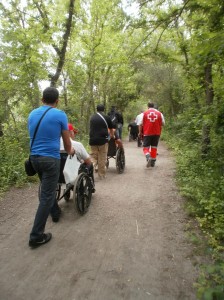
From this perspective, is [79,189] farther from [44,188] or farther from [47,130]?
[47,130]

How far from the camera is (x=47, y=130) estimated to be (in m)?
3.41

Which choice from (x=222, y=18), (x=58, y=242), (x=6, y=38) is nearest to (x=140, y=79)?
(x=6, y=38)

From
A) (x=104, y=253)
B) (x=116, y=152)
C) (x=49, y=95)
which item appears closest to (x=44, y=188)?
(x=104, y=253)

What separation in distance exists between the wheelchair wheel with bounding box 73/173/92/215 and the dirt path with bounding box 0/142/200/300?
0.16m

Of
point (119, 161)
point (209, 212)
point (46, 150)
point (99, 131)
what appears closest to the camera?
point (46, 150)

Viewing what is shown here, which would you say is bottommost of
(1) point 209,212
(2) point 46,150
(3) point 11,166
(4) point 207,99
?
(3) point 11,166

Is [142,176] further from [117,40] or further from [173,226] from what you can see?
[117,40]

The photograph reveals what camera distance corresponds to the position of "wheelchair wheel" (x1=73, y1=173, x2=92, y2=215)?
13.9ft

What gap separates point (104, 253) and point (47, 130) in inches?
73.8

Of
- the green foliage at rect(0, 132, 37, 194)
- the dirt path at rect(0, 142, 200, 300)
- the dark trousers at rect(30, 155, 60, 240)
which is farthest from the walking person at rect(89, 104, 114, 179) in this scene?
the dark trousers at rect(30, 155, 60, 240)

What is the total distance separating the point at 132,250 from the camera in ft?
11.1

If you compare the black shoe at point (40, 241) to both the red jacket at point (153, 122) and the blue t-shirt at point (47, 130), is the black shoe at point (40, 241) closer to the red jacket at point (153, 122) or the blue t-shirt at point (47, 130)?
the blue t-shirt at point (47, 130)

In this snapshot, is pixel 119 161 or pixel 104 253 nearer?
pixel 104 253

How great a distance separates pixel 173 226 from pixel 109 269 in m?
1.55
